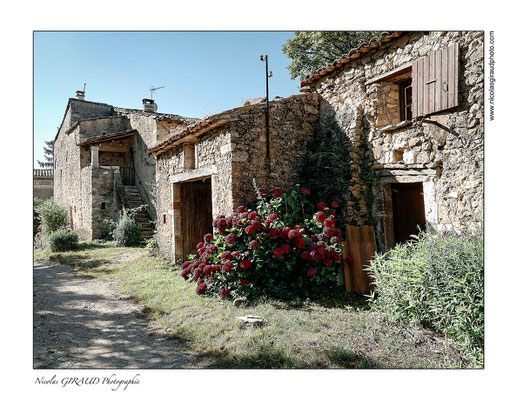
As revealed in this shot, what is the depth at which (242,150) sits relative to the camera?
5770mm

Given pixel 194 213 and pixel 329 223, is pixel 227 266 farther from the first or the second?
pixel 194 213

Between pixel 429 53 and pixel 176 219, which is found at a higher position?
pixel 429 53

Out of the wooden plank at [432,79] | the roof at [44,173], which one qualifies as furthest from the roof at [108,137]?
the wooden plank at [432,79]

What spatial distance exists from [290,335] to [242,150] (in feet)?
10.3

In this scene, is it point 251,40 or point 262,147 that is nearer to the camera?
point 251,40

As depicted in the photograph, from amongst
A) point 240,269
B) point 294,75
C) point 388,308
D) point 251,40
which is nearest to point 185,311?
point 240,269

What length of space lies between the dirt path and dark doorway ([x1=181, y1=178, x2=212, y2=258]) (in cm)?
192

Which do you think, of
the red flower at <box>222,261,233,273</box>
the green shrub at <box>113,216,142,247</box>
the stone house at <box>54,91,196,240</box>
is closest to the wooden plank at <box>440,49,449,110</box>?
the red flower at <box>222,261,233,273</box>

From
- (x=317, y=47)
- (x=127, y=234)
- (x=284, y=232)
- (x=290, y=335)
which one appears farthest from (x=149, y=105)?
(x=290, y=335)

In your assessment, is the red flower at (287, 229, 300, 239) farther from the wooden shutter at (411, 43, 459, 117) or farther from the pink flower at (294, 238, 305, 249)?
the wooden shutter at (411, 43, 459, 117)

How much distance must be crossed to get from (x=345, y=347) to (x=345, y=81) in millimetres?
4535

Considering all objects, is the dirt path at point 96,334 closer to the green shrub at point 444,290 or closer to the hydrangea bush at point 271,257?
the hydrangea bush at point 271,257

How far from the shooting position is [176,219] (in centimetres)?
768
